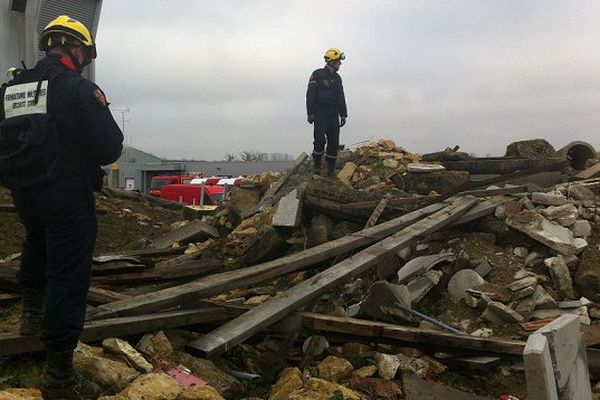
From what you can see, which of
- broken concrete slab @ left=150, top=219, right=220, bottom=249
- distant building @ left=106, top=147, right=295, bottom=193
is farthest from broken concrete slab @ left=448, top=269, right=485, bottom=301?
distant building @ left=106, top=147, right=295, bottom=193

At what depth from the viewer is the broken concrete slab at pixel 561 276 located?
5125mm

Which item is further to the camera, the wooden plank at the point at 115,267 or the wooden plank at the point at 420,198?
the wooden plank at the point at 420,198

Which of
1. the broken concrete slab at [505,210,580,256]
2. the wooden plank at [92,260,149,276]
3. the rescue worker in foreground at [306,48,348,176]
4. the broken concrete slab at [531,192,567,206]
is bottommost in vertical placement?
the wooden plank at [92,260,149,276]

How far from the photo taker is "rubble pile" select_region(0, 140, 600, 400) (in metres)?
3.25

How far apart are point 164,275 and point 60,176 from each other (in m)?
2.44

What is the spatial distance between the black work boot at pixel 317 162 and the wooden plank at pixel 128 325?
5.64m

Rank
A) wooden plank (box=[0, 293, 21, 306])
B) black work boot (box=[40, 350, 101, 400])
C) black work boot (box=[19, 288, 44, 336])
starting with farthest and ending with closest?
wooden plank (box=[0, 293, 21, 306]), black work boot (box=[19, 288, 44, 336]), black work boot (box=[40, 350, 101, 400])

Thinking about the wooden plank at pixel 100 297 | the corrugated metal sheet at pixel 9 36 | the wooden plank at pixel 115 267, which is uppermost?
the corrugated metal sheet at pixel 9 36

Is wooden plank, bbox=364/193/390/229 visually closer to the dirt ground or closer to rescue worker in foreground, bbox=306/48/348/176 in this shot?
rescue worker in foreground, bbox=306/48/348/176

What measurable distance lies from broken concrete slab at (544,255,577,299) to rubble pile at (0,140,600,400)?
0.06 feet

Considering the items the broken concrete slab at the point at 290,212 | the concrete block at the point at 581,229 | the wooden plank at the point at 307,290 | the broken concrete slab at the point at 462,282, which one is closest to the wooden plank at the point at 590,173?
the concrete block at the point at 581,229

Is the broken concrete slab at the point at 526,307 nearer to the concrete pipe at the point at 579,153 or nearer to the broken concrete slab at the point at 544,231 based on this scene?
the broken concrete slab at the point at 544,231

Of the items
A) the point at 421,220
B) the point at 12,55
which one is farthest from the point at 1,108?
the point at 12,55

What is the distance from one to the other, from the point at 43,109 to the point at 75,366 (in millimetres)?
1358
